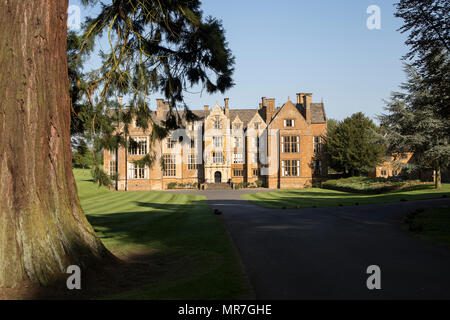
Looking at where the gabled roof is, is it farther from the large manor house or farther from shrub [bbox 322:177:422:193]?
shrub [bbox 322:177:422:193]

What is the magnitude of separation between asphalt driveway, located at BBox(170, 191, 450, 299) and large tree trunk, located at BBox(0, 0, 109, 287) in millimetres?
3514

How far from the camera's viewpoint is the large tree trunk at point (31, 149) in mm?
5676

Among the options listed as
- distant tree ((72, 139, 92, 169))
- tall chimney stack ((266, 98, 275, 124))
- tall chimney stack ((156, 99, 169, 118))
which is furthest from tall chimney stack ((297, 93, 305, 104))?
distant tree ((72, 139, 92, 169))

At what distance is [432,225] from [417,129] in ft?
75.8

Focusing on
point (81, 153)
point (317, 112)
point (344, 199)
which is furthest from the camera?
point (317, 112)

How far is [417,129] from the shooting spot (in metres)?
31.5

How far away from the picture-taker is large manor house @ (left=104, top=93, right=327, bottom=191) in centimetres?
4912

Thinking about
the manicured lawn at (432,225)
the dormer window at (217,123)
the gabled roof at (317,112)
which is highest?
the gabled roof at (317,112)

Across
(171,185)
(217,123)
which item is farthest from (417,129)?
(171,185)

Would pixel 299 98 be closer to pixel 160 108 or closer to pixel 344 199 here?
pixel 160 108

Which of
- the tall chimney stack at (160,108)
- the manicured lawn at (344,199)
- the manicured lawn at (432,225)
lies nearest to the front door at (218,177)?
the tall chimney stack at (160,108)

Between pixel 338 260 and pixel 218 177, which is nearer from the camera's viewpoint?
pixel 338 260

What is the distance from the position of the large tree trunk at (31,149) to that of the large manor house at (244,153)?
41.4m

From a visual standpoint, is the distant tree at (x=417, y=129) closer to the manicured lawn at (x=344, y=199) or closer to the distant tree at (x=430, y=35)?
the manicured lawn at (x=344, y=199)
